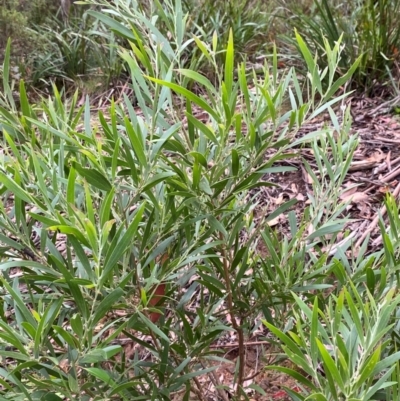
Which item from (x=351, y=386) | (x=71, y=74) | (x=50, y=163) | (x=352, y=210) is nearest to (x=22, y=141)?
(x=50, y=163)

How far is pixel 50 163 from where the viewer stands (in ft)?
2.32

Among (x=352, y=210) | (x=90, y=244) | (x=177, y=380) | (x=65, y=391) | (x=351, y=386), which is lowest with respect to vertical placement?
(x=352, y=210)

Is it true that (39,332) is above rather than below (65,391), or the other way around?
above

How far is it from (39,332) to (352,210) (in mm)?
1593

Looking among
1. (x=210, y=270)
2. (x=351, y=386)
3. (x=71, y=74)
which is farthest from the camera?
(x=71, y=74)

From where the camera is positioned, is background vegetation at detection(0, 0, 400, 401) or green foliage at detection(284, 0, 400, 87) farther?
green foliage at detection(284, 0, 400, 87)

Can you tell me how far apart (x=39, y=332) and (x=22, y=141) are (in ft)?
1.42

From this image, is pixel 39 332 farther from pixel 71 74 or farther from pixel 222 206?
pixel 71 74

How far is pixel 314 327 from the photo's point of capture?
551mm

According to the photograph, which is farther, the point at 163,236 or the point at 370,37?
the point at 370,37

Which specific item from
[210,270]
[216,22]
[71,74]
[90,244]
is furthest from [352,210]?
[71,74]

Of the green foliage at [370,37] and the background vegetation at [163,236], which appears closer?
the background vegetation at [163,236]

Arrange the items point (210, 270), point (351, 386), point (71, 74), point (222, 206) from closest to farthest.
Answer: point (351, 386), point (222, 206), point (210, 270), point (71, 74)

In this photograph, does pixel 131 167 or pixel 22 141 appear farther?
pixel 22 141
